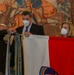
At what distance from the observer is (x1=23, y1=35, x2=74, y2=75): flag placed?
14.6 feet

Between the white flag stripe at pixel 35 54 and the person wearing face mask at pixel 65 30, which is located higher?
the person wearing face mask at pixel 65 30

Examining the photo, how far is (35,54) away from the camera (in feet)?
14.8

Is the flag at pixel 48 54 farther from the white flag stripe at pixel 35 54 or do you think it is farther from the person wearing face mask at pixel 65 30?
the person wearing face mask at pixel 65 30

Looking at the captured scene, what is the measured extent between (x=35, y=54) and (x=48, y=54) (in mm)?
234

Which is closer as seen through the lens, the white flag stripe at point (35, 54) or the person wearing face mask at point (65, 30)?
the white flag stripe at point (35, 54)

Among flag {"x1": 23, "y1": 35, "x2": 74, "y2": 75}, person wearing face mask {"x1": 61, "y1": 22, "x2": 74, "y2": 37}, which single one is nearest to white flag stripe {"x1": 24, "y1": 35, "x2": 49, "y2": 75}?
flag {"x1": 23, "y1": 35, "x2": 74, "y2": 75}

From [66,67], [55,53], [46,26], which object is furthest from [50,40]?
[46,26]

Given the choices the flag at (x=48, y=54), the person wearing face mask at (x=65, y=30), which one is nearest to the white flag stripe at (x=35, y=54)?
the flag at (x=48, y=54)

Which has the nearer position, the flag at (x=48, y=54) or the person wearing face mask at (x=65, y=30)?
the flag at (x=48, y=54)

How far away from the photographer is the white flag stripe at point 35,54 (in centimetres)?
443

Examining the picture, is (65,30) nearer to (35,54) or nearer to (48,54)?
(48,54)

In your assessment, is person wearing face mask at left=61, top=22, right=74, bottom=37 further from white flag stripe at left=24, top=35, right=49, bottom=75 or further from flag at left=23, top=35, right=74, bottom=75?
white flag stripe at left=24, top=35, right=49, bottom=75

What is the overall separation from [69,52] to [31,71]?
2.46 ft

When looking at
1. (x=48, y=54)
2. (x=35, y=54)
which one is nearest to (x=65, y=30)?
(x=48, y=54)
